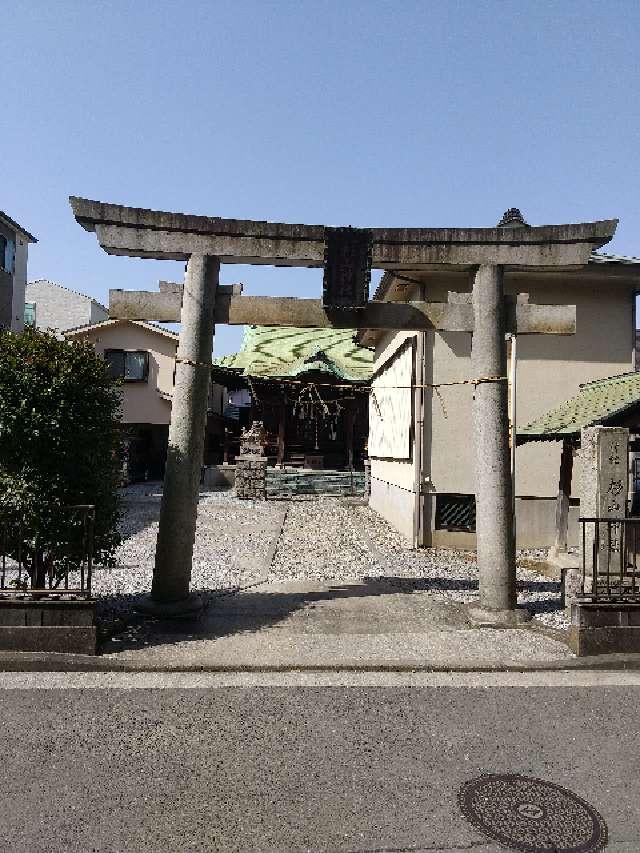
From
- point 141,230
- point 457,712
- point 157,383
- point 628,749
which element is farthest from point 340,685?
point 157,383

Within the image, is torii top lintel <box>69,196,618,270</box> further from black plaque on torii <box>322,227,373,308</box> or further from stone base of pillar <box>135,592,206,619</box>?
stone base of pillar <box>135,592,206,619</box>

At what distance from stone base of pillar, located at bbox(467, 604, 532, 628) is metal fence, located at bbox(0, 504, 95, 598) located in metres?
4.91

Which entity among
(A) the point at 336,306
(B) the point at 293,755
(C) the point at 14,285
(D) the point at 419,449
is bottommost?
(B) the point at 293,755

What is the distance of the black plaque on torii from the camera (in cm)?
805

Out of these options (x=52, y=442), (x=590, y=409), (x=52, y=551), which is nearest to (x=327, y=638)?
(x=52, y=551)

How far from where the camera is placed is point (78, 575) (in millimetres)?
9398

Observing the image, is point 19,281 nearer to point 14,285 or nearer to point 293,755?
point 14,285

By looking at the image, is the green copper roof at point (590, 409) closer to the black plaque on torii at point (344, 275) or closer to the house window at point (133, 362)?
the black plaque on torii at point (344, 275)

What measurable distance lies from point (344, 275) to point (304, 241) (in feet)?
2.49

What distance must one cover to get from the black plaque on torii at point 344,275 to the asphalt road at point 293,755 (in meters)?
4.76

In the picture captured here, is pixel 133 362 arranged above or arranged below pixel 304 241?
above

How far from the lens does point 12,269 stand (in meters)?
26.0

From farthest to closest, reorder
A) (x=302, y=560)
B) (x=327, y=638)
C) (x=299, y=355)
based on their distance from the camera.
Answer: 1. (x=299, y=355)
2. (x=302, y=560)
3. (x=327, y=638)

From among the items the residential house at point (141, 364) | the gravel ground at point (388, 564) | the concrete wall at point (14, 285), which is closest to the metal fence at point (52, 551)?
the gravel ground at point (388, 564)
